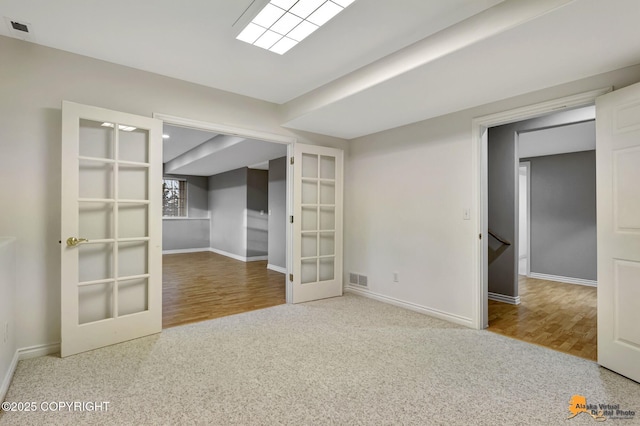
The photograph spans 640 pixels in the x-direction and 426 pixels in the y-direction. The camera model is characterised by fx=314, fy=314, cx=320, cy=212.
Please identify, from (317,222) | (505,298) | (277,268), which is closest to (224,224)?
(277,268)

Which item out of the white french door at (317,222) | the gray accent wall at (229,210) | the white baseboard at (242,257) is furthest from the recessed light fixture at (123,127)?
the white baseboard at (242,257)

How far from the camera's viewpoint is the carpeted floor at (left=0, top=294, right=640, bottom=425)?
5.76 ft

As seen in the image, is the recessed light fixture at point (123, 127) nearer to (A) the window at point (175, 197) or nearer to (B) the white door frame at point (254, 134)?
(B) the white door frame at point (254, 134)

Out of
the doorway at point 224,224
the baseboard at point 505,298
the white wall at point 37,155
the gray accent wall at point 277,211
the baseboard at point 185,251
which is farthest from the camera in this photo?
the baseboard at point 185,251

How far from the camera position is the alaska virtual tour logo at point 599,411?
1.76 metres

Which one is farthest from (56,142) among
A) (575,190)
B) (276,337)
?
(575,190)

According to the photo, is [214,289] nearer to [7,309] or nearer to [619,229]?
[7,309]

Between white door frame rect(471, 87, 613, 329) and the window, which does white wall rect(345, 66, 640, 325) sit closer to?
white door frame rect(471, 87, 613, 329)

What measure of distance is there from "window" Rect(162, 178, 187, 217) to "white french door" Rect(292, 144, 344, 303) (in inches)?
257

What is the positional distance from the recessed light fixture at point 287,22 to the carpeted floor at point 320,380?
2.43 metres

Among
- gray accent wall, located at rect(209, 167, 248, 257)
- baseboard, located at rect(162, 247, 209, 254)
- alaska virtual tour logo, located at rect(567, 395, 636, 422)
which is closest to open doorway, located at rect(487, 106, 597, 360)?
alaska virtual tour logo, located at rect(567, 395, 636, 422)

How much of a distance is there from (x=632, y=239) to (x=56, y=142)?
4.35 metres

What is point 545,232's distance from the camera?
19.0 feet

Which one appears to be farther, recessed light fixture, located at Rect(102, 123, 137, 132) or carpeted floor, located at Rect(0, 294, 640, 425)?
recessed light fixture, located at Rect(102, 123, 137, 132)
